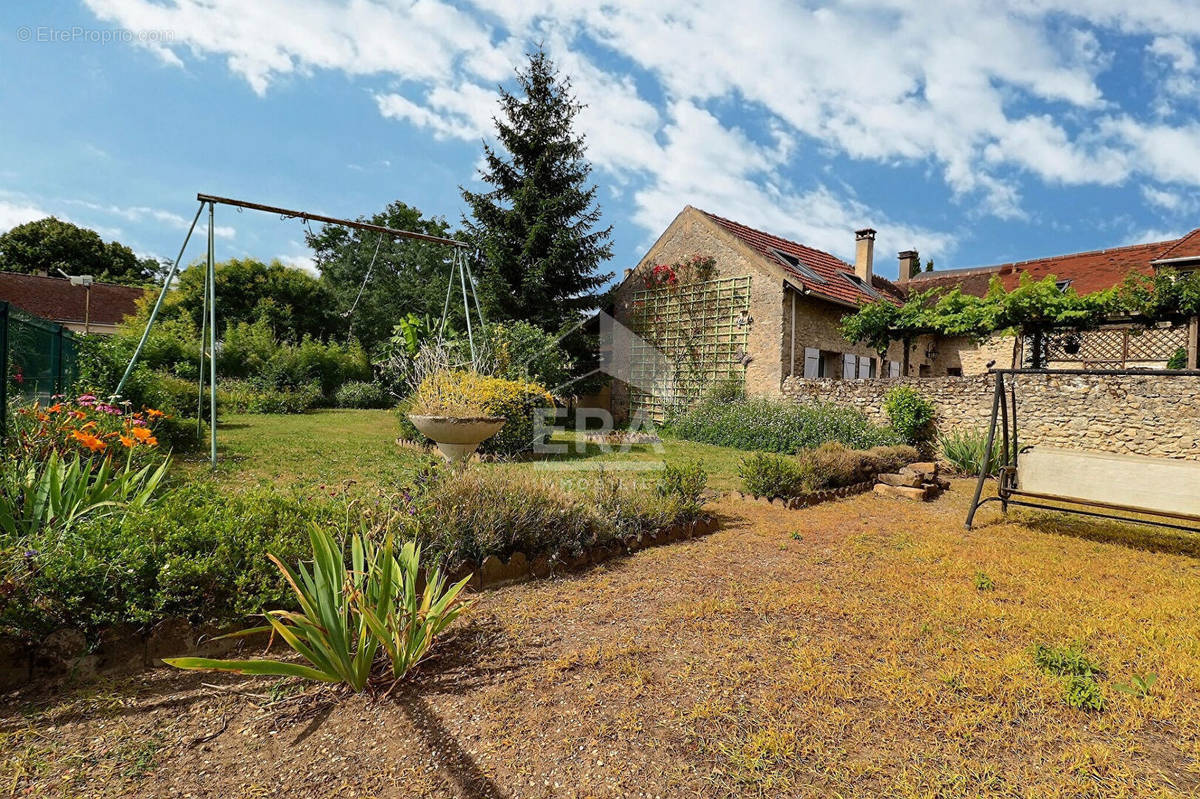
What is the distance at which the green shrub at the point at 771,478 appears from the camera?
640 centimetres

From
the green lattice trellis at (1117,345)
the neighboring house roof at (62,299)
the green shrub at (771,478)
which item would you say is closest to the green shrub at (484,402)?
the green shrub at (771,478)

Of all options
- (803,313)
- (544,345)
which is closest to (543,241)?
(544,345)

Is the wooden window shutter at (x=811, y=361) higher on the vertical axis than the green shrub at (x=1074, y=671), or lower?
higher

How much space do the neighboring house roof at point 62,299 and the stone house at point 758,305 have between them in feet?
83.9

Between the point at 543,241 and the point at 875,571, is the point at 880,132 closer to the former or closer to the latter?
the point at 875,571

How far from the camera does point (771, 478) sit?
640 cm

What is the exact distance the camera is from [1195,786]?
6.35ft

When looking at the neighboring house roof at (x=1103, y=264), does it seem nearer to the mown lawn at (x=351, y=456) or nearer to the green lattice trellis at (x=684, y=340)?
the green lattice trellis at (x=684, y=340)

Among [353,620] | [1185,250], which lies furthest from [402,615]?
[1185,250]

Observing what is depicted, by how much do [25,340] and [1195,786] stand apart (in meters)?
10.2

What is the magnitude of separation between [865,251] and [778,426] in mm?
10510

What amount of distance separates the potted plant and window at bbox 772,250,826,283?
38.9 ft

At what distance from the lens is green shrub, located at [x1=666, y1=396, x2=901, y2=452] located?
10.8 m

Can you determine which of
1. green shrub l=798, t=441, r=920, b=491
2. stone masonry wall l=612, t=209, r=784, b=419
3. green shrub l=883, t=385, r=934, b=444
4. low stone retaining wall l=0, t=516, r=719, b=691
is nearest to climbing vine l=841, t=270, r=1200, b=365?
stone masonry wall l=612, t=209, r=784, b=419
